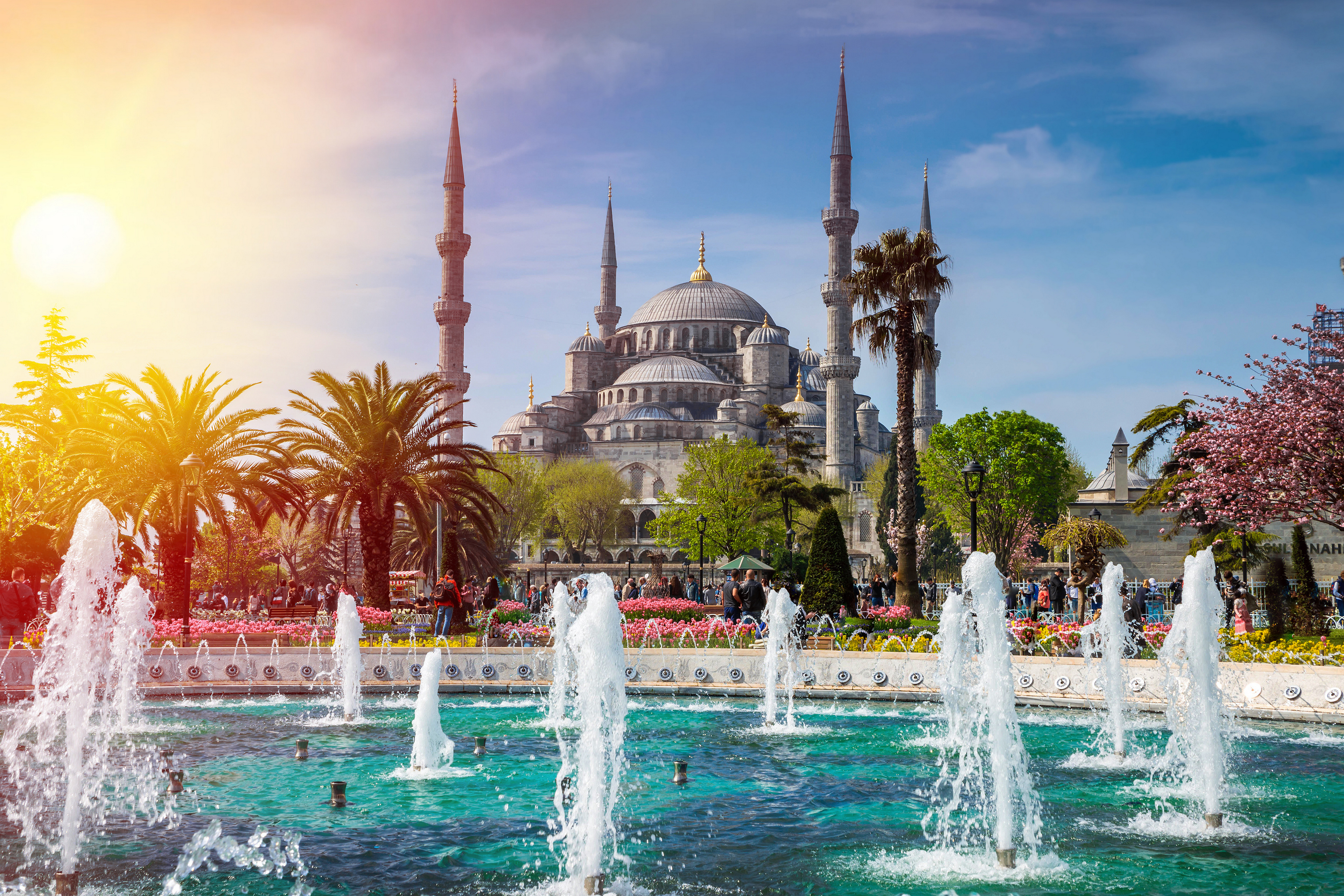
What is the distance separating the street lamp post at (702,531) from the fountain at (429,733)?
2493cm

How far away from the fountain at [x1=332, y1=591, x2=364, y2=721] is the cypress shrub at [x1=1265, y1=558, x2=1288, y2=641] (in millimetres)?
10252

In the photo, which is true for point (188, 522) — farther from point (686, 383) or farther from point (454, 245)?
point (686, 383)

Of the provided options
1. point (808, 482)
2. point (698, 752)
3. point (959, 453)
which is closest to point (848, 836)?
point (698, 752)

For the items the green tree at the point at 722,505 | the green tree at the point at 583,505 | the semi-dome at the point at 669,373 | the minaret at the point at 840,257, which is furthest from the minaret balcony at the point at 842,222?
the semi-dome at the point at 669,373

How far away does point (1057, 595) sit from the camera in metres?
20.1

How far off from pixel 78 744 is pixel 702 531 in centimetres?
3156

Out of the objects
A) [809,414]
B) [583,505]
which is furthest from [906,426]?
[809,414]

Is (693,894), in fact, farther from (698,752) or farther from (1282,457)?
(1282,457)

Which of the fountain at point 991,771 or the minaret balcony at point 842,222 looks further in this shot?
the minaret balcony at point 842,222

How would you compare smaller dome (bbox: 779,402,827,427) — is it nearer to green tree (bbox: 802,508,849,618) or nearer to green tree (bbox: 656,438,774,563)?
green tree (bbox: 656,438,774,563)

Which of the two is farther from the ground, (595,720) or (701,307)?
(701,307)

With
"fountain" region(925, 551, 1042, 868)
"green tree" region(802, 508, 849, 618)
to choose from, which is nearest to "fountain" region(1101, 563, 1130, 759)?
"fountain" region(925, 551, 1042, 868)

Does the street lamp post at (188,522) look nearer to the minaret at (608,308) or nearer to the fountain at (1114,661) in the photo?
the fountain at (1114,661)

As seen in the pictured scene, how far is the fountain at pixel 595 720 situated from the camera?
5.46 meters
